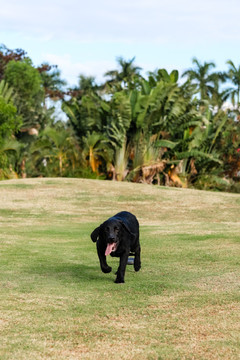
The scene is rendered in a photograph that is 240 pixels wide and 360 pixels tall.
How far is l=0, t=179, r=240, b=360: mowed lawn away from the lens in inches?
192

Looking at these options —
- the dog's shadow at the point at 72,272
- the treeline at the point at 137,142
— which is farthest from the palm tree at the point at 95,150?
the dog's shadow at the point at 72,272

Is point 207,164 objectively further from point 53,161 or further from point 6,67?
point 6,67

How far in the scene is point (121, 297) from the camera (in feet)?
22.2

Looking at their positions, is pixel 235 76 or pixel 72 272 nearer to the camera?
pixel 72 272

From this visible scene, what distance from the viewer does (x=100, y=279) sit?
26.3 feet

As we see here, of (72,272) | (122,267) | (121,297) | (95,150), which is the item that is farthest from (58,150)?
(121,297)

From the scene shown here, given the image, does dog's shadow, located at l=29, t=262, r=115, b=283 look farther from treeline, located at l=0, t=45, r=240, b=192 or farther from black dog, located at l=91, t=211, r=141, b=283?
treeline, located at l=0, t=45, r=240, b=192

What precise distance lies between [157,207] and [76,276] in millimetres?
13725

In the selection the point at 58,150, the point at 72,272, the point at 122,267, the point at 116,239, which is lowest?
the point at 72,272

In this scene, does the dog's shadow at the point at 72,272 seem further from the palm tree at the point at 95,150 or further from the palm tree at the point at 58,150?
the palm tree at the point at 58,150

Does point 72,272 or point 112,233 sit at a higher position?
point 112,233

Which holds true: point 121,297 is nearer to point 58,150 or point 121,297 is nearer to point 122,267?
point 122,267

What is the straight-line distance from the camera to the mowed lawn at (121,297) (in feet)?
16.0

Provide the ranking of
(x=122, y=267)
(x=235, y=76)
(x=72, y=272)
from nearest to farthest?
(x=122, y=267) → (x=72, y=272) → (x=235, y=76)
